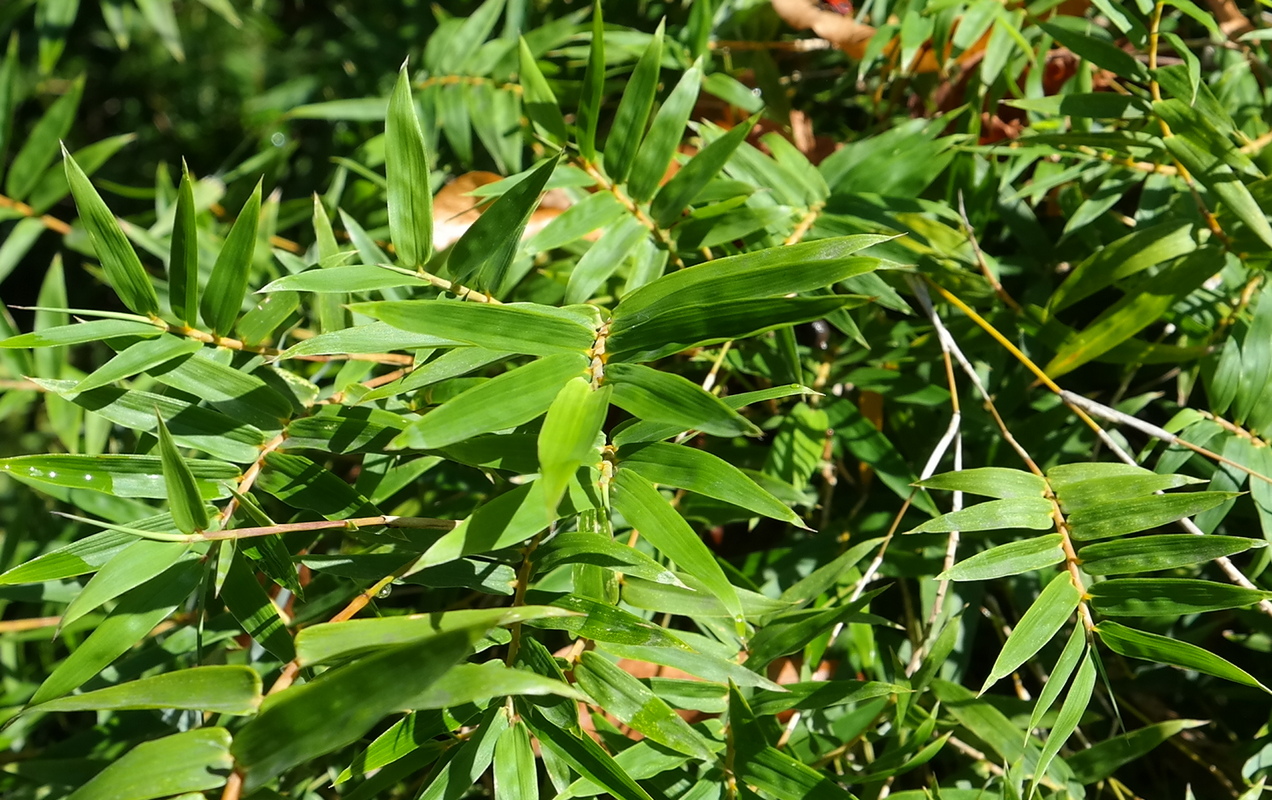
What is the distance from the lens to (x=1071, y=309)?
2.93 feet

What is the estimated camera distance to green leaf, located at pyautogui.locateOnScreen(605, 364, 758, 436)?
0.46 metres

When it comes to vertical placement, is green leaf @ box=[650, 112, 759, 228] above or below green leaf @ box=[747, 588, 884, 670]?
above

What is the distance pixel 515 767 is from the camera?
20.4 inches

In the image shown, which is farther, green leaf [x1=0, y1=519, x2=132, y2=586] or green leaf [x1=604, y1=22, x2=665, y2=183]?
green leaf [x1=604, y1=22, x2=665, y2=183]

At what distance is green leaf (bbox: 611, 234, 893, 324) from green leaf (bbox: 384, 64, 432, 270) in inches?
6.0

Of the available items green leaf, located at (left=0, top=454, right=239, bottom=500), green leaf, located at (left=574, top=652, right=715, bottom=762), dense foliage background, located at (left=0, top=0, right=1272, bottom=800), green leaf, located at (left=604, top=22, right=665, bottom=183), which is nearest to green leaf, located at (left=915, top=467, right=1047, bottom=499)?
dense foliage background, located at (left=0, top=0, right=1272, bottom=800)

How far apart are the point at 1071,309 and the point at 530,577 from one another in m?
0.62

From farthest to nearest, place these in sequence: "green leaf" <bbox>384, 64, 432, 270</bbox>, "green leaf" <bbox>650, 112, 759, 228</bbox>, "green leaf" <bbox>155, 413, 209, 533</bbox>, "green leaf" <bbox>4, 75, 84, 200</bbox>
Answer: "green leaf" <bbox>4, 75, 84, 200</bbox> < "green leaf" <bbox>650, 112, 759, 228</bbox> < "green leaf" <bbox>384, 64, 432, 270</bbox> < "green leaf" <bbox>155, 413, 209, 533</bbox>

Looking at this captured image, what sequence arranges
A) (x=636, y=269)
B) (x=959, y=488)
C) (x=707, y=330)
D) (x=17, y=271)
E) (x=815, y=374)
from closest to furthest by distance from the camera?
(x=707, y=330) < (x=959, y=488) < (x=636, y=269) < (x=815, y=374) < (x=17, y=271)

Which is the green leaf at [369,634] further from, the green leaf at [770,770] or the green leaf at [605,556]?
the green leaf at [770,770]

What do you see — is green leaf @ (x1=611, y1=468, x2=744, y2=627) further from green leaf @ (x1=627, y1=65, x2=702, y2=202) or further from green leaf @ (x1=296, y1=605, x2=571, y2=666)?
green leaf @ (x1=627, y1=65, x2=702, y2=202)

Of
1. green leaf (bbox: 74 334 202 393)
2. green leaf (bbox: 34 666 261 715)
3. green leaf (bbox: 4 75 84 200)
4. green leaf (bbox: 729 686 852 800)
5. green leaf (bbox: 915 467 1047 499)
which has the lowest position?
green leaf (bbox: 729 686 852 800)

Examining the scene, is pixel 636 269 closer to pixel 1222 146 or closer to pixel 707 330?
pixel 707 330

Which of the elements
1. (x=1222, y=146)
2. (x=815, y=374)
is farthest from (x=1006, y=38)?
(x=815, y=374)
